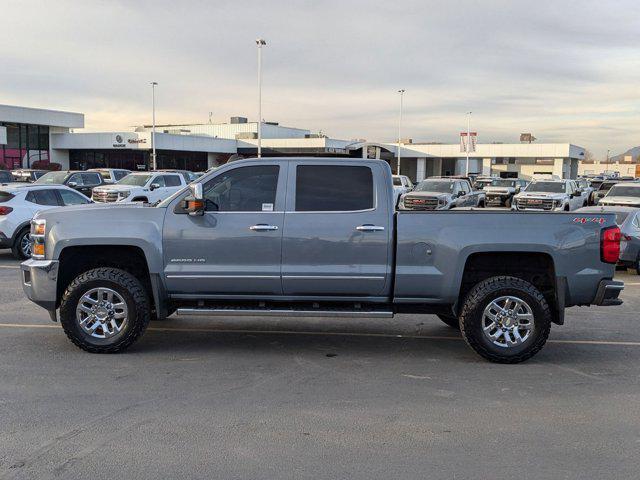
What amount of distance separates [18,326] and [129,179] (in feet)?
60.1

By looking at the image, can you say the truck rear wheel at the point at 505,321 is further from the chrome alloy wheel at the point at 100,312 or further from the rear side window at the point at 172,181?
the rear side window at the point at 172,181

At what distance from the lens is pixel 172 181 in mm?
26031

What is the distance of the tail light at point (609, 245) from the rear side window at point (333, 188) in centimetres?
242

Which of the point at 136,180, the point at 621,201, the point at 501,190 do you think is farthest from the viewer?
the point at 501,190

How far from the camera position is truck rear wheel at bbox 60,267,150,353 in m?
6.50

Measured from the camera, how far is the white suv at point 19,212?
13.7 m

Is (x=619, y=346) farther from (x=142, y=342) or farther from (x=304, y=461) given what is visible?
(x=142, y=342)

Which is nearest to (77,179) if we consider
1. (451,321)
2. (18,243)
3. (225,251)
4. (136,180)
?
(136,180)

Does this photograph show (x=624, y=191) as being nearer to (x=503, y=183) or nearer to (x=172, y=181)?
(x=503, y=183)

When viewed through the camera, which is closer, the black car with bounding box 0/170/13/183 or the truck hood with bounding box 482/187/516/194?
the black car with bounding box 0/170/13/183

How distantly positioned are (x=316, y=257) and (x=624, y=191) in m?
19.6

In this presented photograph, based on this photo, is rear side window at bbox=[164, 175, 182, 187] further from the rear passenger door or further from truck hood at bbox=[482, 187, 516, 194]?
the rear passenger door

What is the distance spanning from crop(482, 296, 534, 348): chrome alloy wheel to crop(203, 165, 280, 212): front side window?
2549 millimetres

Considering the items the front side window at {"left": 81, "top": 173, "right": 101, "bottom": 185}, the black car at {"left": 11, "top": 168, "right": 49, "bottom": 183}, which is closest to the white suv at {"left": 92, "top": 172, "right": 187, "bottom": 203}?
the front side window at {"left": 81, "top": 173, "right": 101, "bottom": 185}
